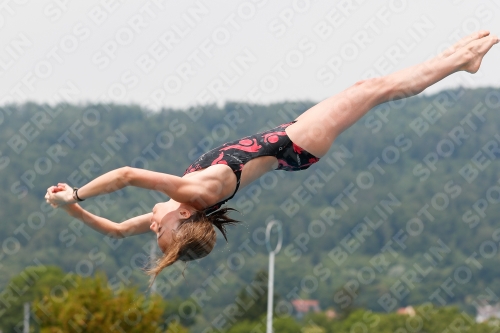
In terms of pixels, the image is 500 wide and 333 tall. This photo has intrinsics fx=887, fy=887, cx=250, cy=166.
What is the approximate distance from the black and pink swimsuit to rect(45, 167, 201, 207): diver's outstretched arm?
52cm

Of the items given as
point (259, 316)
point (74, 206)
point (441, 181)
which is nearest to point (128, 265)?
point (259, 316)

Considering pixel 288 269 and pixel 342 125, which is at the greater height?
pixel 342 125

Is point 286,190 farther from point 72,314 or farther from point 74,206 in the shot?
point 74,206

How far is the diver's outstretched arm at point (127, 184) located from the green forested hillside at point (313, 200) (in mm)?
57211

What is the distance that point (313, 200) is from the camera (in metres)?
86.4

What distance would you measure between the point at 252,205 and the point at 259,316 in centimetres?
2870

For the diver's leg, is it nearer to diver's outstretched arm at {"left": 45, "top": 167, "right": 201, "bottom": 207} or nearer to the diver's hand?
diver's outstretched arm at {"left": 45, "top": 167, "right": 201, "bottom": 207}

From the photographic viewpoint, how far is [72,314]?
717 inches

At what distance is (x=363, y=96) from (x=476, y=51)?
1118 mm

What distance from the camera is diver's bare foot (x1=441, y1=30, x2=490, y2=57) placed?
7980mm

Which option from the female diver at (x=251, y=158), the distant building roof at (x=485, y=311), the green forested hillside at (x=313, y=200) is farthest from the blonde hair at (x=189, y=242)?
the distant building roof at (x=485, y=311)

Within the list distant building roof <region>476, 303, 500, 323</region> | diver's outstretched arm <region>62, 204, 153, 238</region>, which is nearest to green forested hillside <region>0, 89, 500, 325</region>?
distant building roof <region>476, 303, 500, 323</region>

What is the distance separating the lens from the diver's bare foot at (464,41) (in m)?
7.98

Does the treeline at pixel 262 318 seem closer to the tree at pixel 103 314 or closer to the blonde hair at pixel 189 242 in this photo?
the tree at pixel 103 314
